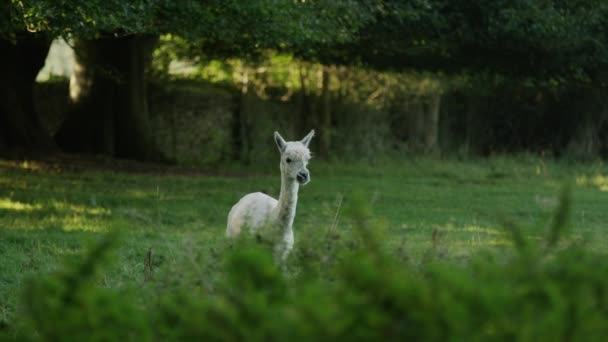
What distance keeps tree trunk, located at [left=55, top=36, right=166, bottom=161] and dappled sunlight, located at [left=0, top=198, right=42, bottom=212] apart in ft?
24.2

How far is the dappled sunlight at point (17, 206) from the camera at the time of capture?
50.0ft

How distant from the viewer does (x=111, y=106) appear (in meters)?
23.5

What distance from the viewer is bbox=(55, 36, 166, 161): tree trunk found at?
2323 centimetres

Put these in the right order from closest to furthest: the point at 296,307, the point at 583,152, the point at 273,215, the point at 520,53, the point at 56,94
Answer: the point at 296,307 → the point at 273,215 → the point at 520,53 → the point at 56,94 → the point at 583,152

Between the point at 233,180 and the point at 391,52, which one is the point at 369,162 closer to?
the point at 391,52

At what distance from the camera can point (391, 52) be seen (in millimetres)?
22688

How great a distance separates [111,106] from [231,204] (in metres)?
7.33

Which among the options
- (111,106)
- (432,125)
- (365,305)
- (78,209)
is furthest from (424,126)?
(365,305)

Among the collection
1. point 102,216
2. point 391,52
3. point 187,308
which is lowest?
point 102,216

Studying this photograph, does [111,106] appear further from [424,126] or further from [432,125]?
[432,125]

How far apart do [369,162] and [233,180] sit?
5.97m

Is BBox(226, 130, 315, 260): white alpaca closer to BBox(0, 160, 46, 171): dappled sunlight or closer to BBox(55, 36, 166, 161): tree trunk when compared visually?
BBox(0, 160, 46, 171): dappled sunlight

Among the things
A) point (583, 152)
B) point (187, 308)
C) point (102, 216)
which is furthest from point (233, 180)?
point (187, 308)

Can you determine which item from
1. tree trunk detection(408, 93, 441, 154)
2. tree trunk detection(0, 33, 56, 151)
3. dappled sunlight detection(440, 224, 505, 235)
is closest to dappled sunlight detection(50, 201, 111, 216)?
dappled sunlight detection(440, 224, 505, 235)
